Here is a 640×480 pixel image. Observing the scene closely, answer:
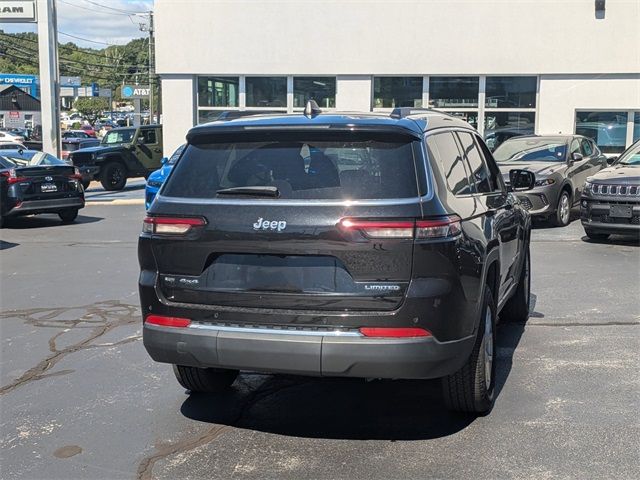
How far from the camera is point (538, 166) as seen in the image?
13375 mm

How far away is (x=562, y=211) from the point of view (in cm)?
1357

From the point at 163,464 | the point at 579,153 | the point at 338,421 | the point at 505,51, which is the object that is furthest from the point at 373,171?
the point at 505,51

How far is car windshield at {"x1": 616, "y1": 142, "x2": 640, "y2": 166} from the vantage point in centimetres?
1207

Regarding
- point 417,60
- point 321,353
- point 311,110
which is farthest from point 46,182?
point 321,353

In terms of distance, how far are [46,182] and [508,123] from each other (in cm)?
1295

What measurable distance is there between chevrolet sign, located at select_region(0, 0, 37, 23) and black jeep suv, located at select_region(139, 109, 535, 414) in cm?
1844

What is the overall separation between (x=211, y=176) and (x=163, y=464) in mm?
1605

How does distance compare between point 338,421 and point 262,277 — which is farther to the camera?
point 338,421

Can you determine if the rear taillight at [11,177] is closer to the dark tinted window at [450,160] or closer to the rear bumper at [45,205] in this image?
the rear bumper at [45,205]

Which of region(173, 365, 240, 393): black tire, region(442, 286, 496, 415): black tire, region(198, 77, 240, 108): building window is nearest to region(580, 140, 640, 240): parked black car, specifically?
region(442, 286, 496, 415): black tire

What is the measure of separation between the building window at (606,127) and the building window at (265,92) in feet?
28.5

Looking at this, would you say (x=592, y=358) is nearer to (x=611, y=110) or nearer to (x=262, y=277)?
(x=262, y=277)

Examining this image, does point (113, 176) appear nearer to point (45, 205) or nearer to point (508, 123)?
point (45, 205)

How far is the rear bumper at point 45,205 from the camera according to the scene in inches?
548
